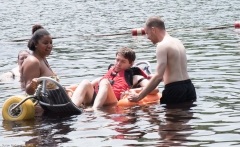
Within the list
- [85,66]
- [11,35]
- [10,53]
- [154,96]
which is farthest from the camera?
[11,35]

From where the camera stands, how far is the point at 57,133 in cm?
998

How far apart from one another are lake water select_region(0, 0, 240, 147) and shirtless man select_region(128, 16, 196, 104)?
11.1 inches

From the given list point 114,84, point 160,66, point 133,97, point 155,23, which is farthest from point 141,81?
point 155,23

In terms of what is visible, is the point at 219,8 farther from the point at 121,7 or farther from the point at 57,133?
the point at 57,133

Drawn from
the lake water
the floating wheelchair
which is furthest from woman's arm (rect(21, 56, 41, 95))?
the lake water

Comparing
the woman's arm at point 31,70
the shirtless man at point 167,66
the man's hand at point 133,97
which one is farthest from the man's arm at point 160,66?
the woman's arm at point 31,70

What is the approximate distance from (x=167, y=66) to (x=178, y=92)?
0.57 meters

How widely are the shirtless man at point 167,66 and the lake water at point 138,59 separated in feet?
0.92

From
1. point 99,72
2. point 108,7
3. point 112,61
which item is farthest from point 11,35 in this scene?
point 108,7

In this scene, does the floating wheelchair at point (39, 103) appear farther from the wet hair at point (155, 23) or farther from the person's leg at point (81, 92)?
the wet hair at point (155, 23)

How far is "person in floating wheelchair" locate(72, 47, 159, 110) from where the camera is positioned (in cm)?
1189

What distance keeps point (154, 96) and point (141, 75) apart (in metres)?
0.57

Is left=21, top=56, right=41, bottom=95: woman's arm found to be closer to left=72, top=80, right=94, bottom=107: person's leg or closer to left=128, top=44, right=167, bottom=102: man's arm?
left=72, top=80, right=94, bottom=107: person's leg

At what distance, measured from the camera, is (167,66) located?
11.5 meters
